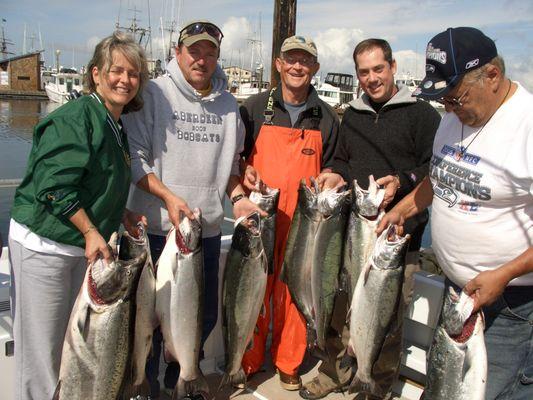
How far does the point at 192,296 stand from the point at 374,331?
1.28 meters

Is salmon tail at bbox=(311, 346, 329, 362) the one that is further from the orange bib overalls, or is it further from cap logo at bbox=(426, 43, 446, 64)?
cap logo at bbox=(426, 43, 446, 64)

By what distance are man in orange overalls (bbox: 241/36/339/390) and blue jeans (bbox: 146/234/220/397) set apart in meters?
0.55

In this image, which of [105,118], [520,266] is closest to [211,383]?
[105,118]

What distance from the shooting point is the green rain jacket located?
274 cm

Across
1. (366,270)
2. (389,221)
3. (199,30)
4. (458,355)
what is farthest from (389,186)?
(199,30)

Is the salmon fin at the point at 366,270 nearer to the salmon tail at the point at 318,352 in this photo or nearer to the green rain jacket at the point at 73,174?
the salmon tail at the point at 318,352

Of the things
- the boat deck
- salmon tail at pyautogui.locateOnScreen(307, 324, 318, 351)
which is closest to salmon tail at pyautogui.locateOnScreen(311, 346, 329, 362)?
salmon tail at pyautogui.locateOnScreen(307, 324, 318, 351)

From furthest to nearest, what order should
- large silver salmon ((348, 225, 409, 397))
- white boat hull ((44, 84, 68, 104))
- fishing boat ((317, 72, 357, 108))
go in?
fishing boat ((317, 72, 357, 108)) < white boat hull ((44, 84, 68, 104)) < large silver salmon ((348, 225, 409, 397))

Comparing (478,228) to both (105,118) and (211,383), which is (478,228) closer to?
(105,118)

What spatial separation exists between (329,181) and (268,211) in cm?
57

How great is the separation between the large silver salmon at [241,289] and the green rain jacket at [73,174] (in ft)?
3.08

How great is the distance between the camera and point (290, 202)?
413 centimetres

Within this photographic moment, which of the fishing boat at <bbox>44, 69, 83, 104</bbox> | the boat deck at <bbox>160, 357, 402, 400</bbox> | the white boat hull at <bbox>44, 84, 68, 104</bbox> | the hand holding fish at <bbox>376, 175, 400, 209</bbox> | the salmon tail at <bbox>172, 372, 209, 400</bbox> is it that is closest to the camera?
the salmon tail at <bbox>172, 372, 209, 400</bbox>

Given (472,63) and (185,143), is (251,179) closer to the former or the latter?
(185,143)
